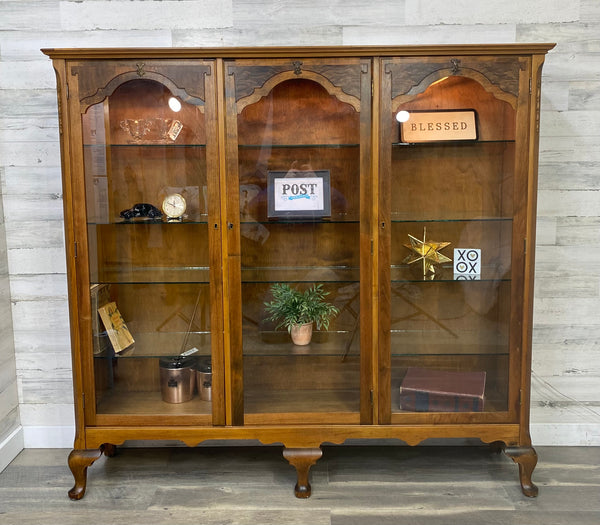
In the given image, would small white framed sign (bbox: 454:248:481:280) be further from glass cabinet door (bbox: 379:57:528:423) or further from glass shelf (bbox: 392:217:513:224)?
glass shelf (bbox: 392:217:513:224)

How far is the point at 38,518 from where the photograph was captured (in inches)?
83.0

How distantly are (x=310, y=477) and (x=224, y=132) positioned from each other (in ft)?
4.77

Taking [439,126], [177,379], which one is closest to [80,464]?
[177,379]

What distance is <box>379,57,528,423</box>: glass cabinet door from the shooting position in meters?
2.16

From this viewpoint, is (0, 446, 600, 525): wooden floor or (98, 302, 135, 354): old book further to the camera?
(98, 302, 135, 354): old book

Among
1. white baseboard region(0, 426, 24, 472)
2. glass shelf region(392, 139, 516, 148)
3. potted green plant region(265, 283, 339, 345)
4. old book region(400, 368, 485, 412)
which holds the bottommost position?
white baseboard region(0, 426, 24, 472)

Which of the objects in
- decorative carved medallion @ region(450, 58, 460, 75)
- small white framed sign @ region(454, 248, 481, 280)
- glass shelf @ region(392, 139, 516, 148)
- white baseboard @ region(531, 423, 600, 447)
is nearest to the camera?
decorative carved medallion @ region(450, 58, 460, 75)

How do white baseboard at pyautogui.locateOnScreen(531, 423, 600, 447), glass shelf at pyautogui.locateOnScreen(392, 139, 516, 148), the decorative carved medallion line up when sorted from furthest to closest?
1. white baseboard at pyautogui.locateOnScreen(531, 423, 600, 447)
2. glass shelf at pyautogui.locateOnScreen(392, 139, 516, 148)
3. the decorative carved medallion

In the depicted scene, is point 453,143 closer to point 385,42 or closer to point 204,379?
point 385,42

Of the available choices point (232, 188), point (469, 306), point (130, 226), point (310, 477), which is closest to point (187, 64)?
point (232, 188)

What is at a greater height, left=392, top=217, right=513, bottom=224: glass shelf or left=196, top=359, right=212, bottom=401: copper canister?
left=392, top=217, right=513, bottom=224: glass shelf

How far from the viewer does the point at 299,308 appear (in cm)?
231

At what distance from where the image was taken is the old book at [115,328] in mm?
2281

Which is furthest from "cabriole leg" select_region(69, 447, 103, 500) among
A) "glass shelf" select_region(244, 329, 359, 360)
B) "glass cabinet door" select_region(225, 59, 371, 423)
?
"glass shelf" select_region(244, 329, 359, 360)
